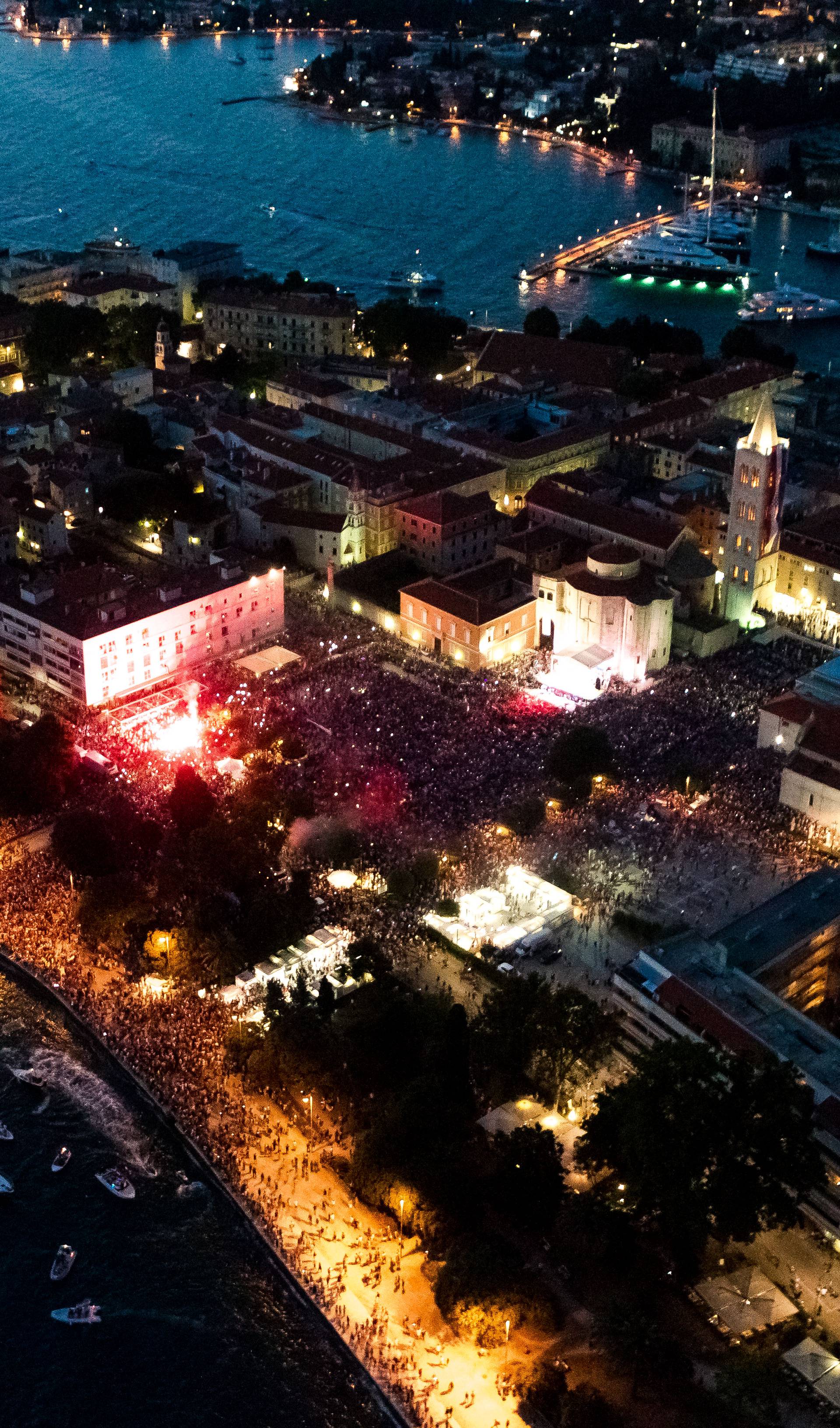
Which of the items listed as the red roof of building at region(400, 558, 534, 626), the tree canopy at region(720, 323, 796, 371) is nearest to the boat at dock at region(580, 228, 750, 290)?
the tree canopy at region(720, 323, 796, 371)

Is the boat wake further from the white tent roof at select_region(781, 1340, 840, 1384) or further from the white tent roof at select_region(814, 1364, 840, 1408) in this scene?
the white tent roof at select_region(814, 1364, 840, 1408)

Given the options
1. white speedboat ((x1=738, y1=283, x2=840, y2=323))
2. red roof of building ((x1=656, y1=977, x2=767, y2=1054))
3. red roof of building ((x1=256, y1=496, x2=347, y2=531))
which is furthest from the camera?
white speedboat ((x1=738, y1=283, x2=840, y2=323))

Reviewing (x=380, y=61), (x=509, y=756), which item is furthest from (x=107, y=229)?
(x=509, y=756)

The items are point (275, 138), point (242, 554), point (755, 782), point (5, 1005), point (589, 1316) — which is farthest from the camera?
point (275, 138)

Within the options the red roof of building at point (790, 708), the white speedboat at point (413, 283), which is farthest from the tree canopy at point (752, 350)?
the red roof of building at point (790, 708)

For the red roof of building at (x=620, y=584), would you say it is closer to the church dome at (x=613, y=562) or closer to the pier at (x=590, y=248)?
the church dome at (x=613, y=562)

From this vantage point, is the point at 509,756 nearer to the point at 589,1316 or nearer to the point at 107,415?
the point at 589,1316

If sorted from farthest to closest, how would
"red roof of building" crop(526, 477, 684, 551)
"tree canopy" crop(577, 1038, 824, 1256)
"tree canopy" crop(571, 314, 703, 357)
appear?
"tree canopy" crop(571, 314, 703, 357) < "red roof of building" crop(526, 477, 684, 551) < "tree canopy" crop(577, 1038, 824, 1256)
